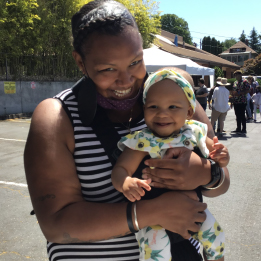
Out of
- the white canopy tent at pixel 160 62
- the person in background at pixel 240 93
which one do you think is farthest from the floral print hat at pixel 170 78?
the person in background at pixel 240 93

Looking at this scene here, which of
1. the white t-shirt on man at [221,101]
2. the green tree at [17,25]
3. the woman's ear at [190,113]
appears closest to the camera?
the woman's ear at [190,113]

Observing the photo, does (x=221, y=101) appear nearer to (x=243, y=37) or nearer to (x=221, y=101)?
(x=221, y=101)

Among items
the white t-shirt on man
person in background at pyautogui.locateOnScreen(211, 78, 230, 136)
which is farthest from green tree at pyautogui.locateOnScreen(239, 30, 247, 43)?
the white t-shirt on man

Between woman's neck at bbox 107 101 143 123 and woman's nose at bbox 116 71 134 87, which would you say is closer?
woman's nose at bbox 116 71 134 87

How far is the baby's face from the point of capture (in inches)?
59.5

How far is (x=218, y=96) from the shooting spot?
9.62 m

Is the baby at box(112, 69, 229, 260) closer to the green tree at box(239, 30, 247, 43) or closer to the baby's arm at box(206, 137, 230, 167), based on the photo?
Result: the baby's arm at box(206, 137, 230, 167)

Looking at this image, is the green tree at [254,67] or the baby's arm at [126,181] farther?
the green tree at [254,67]

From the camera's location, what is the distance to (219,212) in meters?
4.25

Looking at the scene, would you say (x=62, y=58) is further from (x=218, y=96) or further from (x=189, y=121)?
(x=189, y=121)

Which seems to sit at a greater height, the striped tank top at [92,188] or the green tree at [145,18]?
the green tree at [145,18]

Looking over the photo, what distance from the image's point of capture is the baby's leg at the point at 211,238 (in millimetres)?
1551

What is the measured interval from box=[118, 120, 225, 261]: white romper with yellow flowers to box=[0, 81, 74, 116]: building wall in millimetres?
14081

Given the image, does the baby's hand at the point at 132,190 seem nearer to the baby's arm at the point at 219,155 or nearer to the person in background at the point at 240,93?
the baby's arm at the point at 219,155
